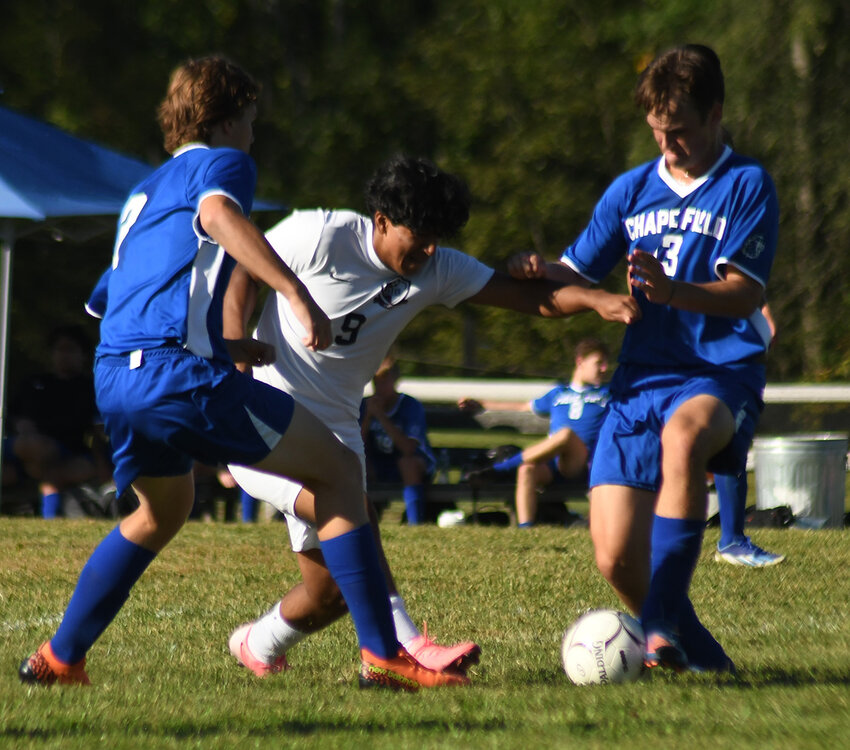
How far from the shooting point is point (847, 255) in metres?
22.5

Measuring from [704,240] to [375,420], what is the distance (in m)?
6.88

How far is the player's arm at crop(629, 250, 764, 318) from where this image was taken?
4.27 meters

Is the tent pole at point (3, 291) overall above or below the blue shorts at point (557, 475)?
above

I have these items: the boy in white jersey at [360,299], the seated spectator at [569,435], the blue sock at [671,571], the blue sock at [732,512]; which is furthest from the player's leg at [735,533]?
the boy in white jersey at [360,299]

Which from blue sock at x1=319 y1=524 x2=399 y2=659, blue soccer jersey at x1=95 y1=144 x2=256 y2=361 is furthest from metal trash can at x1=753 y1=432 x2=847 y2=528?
blue soccer jersey at x1=95 y1=144 x2=256 y2=361

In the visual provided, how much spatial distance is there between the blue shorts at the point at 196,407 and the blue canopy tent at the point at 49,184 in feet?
22.1

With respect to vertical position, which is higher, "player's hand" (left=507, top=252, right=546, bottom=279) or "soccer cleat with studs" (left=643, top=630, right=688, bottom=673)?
"player's hand" (left=507, top=252, right=546, bottom=279)

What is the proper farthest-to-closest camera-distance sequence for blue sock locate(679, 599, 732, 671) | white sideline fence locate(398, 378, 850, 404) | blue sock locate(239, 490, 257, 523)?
white sideline fence locate(398, 378, 850, 404) < blue sock locate(239, 490, 257, 523) < blue sock locate(679, 599, 732, 671)

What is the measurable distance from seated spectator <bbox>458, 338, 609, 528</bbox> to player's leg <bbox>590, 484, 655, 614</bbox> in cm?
590

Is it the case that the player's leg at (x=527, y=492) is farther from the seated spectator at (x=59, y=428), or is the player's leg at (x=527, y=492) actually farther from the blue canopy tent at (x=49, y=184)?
the blue canopy tent at (x=49, y=184)

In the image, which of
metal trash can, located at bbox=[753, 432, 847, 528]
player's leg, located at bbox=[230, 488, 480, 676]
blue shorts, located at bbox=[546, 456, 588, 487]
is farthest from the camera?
blue shorts, located at bbox=[546, 456, 588, 487]

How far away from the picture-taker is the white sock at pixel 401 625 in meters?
4.65

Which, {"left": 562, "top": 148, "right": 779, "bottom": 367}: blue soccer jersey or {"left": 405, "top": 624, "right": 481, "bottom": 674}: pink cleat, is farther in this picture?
{"left": 562, "top": 148, "right": 779, "bottom": 367}: blue soccer jersey

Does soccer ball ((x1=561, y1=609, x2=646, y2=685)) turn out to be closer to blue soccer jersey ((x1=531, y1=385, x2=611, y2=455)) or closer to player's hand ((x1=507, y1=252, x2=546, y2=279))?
player's hand ((x1=507, y1=252, x2=546, y2=279))
